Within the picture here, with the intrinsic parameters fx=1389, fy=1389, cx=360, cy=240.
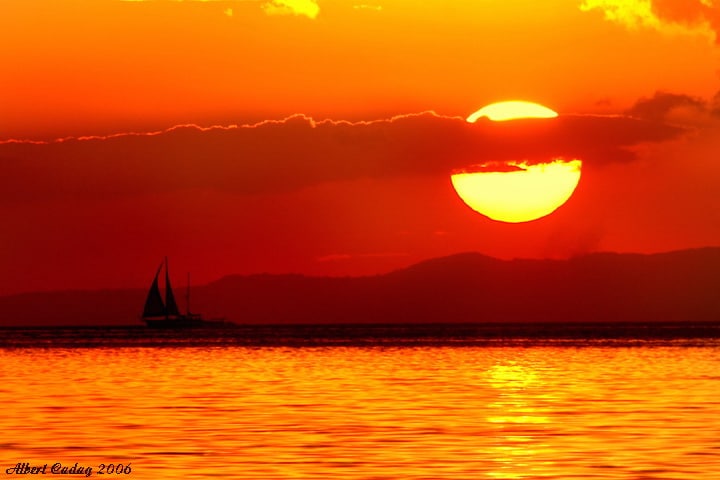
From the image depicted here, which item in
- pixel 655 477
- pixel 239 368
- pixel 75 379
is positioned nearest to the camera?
pixel 655 477

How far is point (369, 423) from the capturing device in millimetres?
39656

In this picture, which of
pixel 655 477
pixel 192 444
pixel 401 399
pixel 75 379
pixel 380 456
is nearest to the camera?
pixel 655 477

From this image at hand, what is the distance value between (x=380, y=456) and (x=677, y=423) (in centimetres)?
1140

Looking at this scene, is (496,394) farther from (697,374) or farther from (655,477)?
(655,477)

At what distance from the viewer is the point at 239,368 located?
76.8 metres

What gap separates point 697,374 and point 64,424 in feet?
119

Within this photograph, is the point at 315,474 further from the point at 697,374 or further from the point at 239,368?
the point at 239,368

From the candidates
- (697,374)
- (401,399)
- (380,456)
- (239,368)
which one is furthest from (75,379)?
(380,456)

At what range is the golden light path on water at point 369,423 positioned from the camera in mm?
30750

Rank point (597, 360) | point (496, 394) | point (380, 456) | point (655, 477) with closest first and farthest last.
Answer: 1. point (655, 477)
2. point (380, 456)
3. point (496, 394)
4. point (597, 360)

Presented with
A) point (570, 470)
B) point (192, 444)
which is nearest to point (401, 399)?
point (192, 444)

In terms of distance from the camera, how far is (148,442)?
115ft

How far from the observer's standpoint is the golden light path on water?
3075 cm

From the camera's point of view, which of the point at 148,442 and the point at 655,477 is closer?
the point at 655,477
